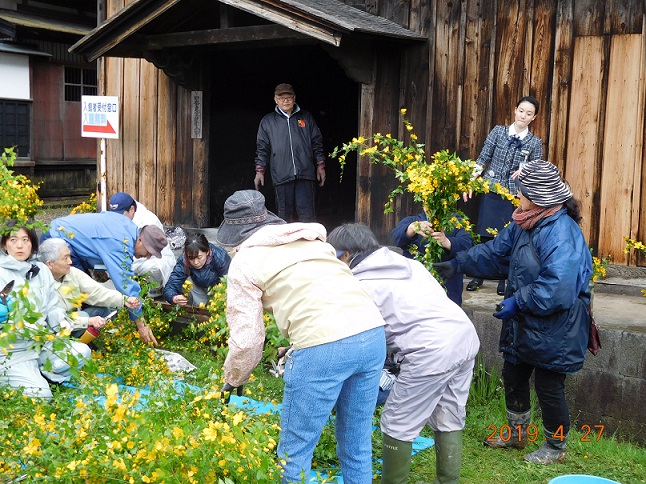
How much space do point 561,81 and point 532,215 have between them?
2.98 m

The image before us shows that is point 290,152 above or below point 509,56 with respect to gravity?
below

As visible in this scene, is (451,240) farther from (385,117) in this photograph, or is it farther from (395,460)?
(385,117)

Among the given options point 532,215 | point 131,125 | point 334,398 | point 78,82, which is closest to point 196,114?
point 131,125

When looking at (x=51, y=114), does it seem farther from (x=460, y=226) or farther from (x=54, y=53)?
(x=460, y=226)

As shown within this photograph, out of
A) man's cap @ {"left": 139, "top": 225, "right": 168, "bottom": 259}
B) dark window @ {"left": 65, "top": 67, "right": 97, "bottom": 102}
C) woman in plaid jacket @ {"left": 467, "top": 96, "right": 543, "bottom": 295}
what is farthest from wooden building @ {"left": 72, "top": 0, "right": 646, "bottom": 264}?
dark window @ {"left": 65, "top": 67, "right": 97, "bottom": 102}

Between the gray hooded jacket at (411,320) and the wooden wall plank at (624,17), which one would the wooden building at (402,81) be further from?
the gray hooded jacket at (411,320)

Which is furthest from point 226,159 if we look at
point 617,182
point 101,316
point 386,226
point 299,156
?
point 617,182

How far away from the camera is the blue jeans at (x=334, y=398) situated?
3.59 metres

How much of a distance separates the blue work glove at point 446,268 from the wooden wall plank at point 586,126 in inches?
Result: 98.2

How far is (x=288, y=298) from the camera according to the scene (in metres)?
3.66

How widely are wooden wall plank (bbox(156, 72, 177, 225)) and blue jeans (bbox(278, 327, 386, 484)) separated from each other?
668cm
